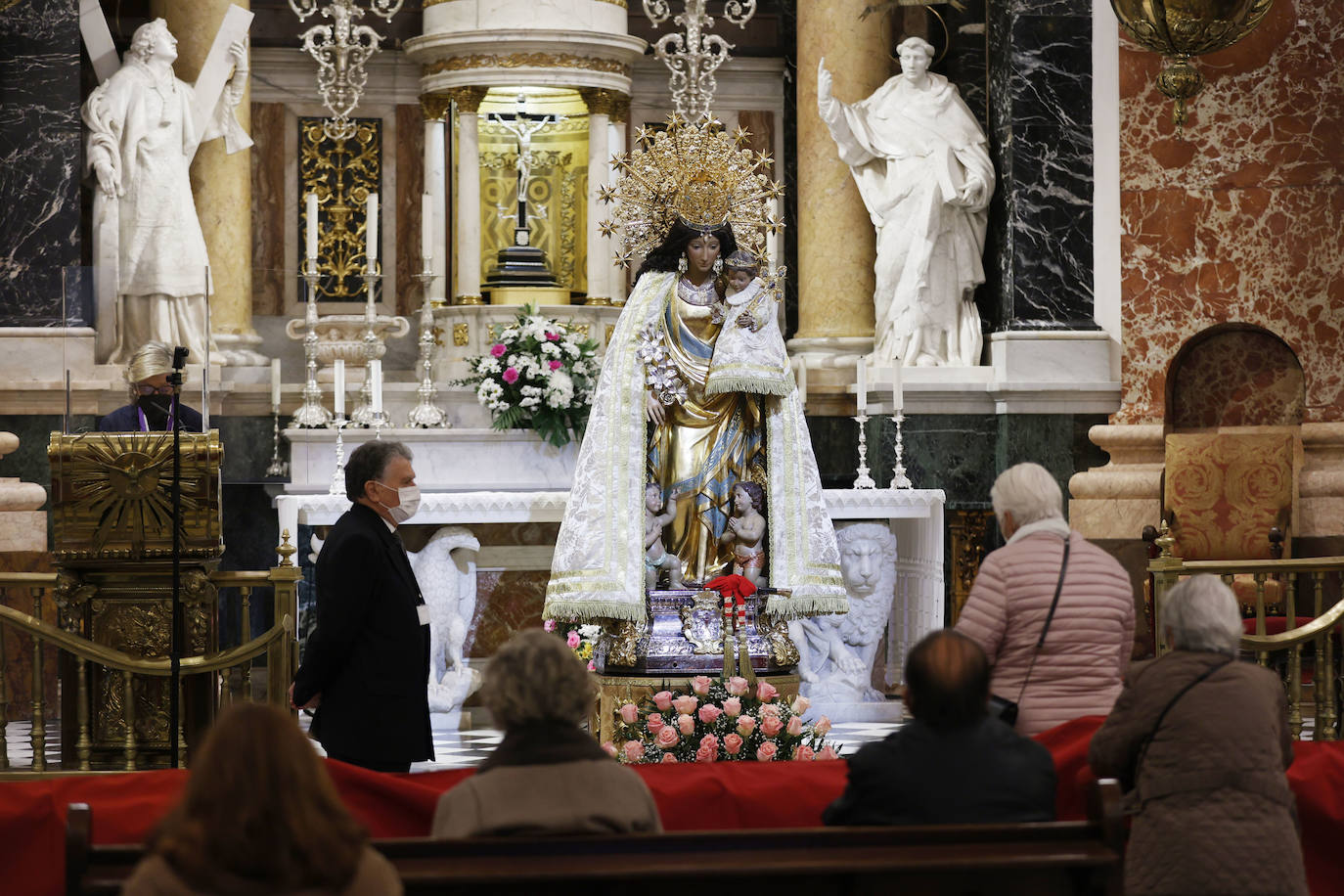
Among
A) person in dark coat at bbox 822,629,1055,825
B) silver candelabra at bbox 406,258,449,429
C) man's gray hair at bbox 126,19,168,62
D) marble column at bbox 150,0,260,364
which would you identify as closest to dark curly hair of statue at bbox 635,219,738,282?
silver candelabra at bbox 406,258,449,429

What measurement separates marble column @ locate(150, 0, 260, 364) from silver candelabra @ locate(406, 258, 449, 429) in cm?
98

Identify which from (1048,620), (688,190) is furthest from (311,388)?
(1048,620)

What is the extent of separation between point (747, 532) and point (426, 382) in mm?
2952

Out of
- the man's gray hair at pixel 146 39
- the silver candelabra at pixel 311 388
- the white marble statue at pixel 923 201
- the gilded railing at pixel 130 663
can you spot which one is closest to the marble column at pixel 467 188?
the silver candelabra at pixel 311 388

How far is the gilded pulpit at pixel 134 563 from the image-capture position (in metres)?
6.38

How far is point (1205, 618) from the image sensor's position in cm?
397

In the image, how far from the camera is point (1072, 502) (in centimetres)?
994

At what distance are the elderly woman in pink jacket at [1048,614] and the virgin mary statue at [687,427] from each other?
11.3 feet

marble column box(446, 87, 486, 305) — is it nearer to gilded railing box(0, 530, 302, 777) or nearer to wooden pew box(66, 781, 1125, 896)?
gilded railing box(0, 530, 302, 777)

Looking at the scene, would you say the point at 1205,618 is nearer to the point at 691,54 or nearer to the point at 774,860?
the point at 774,860

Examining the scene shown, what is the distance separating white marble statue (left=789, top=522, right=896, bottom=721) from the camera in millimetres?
9219

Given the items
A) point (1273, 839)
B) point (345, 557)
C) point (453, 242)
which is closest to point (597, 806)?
point (1273, 839)

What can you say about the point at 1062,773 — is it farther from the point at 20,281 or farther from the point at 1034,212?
the point at 20,281

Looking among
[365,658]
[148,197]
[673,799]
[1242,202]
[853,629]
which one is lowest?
[853,629]
